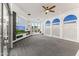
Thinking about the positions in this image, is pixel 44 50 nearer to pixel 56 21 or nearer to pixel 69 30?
pixel 69 30

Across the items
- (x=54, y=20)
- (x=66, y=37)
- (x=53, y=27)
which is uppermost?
(x=54, y=20)

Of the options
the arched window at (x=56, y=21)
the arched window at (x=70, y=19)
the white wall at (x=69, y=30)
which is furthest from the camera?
the arched window at (x=56, y=21)

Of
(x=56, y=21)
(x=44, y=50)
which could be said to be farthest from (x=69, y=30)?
(x=44, y=50)

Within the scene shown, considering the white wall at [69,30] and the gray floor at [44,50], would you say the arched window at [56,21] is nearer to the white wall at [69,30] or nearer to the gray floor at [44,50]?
the white wall at [69,30]

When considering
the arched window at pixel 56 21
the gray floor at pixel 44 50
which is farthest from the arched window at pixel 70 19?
the gray floor at pixel 44 50

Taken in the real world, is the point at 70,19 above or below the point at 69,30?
above

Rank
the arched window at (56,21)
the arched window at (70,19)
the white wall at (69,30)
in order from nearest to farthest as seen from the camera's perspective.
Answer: the white wall at (69,30) < the arched window at (70,19) < the arched window at (56,21)

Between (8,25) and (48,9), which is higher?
(48,9)

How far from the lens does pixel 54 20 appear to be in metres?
14.8

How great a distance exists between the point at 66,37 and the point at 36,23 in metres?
12.5

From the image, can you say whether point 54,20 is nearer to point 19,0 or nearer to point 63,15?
point 63,15

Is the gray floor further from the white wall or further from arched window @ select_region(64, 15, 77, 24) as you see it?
arched window @ select_region(64, 15, 77, 24)

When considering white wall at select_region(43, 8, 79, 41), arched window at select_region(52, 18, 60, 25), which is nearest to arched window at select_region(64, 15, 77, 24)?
white wall at select_region(43, 8, 79, 41)

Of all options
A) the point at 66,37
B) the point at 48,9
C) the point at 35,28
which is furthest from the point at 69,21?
the point at 35,28
